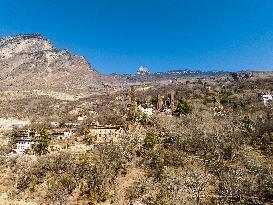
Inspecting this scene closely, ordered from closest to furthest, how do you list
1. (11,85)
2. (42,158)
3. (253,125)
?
(42,158) → (253,125) → (11,85)

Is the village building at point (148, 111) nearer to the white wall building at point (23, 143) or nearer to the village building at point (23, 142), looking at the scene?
the village building at point (23, 142)

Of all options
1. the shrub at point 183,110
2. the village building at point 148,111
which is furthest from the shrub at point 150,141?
the village building at point 148,111

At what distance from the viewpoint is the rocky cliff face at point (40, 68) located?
460 ft

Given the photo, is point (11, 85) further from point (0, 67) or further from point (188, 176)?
point (188, 176)

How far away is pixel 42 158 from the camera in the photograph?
45438 millimetres

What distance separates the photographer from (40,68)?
154875 millimetres

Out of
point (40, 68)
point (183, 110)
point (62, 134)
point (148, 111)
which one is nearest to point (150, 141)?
point (183, 110)

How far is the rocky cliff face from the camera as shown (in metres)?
140

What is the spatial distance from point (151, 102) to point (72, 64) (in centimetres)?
9377

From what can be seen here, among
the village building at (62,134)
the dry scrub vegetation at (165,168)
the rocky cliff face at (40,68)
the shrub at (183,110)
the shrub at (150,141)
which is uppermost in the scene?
the rocky cliff face at (40,68)

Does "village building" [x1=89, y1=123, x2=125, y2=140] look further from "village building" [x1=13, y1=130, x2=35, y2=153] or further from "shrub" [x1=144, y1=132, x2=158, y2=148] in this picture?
"village building" [x1=13, y1=130, x2=35, y2=153]

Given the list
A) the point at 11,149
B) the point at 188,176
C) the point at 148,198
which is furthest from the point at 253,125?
the point at 11,149

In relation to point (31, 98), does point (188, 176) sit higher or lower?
lower

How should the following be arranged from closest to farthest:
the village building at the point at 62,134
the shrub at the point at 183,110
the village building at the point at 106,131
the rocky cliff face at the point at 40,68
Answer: the village building at the point at 106,131, the village building at the point at 62,134, the shrub at the point at 183,110, the rocky cliff face at the point at 40,68
